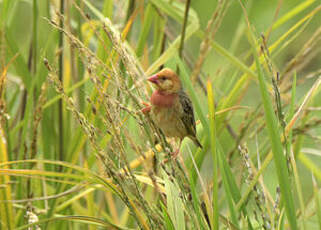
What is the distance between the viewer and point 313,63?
4605 mm

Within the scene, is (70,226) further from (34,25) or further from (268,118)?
(268,118)

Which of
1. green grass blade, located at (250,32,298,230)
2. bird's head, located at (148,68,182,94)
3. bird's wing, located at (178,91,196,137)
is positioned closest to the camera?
green grass blade, located at (250,32,298,230)

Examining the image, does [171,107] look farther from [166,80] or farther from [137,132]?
[137,132]

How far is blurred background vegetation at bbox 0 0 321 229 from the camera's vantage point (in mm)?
1246

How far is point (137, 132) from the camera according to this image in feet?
5.60

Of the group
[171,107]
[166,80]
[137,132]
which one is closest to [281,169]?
[137,132]

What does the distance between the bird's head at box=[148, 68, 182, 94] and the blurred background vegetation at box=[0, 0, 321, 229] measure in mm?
49

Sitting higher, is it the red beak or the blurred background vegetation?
the red beak

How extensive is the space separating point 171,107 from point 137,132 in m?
0.49

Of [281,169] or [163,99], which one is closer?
[281,169]

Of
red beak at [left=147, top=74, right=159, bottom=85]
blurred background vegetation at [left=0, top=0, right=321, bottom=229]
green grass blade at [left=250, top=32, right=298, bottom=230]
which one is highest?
red beak at [left=147, top=74, right=159, bottom=85]

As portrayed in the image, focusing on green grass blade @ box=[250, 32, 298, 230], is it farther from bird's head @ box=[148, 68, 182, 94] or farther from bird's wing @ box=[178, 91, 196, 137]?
bird's wing @ box=[178, 91, 196, 137]

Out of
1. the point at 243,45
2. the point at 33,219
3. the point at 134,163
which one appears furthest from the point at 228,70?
the point at 243,45

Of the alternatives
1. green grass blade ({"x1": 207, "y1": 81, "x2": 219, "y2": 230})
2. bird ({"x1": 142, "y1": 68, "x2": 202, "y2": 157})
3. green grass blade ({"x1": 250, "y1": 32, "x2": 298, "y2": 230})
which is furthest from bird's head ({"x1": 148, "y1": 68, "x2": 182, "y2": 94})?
green grass blade ({"x1": 250, "y1": 32, "x2": 298, "y2": 230})
